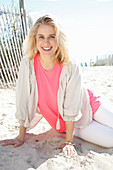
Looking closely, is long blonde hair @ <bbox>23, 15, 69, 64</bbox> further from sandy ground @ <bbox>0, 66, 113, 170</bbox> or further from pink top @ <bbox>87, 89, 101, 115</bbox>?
sandy ground @ <bbox>0, 66, 113, 170</bbox>

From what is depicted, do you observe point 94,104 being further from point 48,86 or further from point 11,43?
point 11,43

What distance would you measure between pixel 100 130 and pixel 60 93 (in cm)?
61

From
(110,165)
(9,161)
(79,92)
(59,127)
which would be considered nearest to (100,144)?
(110,165)

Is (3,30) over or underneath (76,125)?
over

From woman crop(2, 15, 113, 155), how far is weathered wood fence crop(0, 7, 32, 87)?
8.98ft

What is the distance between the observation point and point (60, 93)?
1876 millimetres

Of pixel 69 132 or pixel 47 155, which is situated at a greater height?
pixel 69 132

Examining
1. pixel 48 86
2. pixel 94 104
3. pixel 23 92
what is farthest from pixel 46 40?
pixel 94 104

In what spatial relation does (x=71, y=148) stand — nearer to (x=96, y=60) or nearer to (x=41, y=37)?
(x=41, y=37)

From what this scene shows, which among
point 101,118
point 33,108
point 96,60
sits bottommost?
point 96,60

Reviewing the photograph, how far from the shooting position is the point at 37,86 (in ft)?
6.35

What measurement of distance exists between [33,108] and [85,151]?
681 millimetres

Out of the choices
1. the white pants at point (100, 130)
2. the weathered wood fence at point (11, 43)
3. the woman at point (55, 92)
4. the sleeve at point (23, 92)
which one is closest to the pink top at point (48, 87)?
the woman at point (55, 92)

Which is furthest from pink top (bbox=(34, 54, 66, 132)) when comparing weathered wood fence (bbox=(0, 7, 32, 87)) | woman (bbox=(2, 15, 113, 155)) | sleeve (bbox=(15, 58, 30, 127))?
weathered wood fence (bbox=(0, 7, 32, 87))
